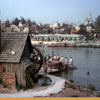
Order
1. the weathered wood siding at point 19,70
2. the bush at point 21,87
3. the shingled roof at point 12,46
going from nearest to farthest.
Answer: the bush at point 21,87
the weathered wood siding at point 19,70
the shingled roof at point 12,46

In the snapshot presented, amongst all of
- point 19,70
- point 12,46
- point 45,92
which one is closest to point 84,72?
point 12,46

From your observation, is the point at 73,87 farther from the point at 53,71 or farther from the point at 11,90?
the point at 53,71

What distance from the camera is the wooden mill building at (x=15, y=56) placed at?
15406 millimetres

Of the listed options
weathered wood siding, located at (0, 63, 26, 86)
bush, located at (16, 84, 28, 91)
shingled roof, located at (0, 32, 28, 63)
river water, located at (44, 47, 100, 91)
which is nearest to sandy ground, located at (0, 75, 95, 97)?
bush, located at (16, 84, 28, 91)

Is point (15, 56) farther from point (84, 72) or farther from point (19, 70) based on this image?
point (84, 72)

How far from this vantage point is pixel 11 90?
49.1 ft

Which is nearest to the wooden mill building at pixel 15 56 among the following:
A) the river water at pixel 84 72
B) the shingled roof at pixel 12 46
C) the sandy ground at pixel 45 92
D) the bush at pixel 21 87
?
the shingled roof at pixel 12 46

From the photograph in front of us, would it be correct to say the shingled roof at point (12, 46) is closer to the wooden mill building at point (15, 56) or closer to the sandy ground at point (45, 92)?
the wooden mill building at point (15, 56)

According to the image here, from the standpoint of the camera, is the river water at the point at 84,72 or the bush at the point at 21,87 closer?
the bush at the point at 21,87


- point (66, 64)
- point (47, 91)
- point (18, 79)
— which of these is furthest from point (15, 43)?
point (66, 64)

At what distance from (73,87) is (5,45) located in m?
6.02

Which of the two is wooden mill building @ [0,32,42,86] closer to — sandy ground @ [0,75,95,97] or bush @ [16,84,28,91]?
Answer: bush @ [16,84,28,91]

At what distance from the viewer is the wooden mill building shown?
1541cm

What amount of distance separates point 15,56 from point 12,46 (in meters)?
1.24
